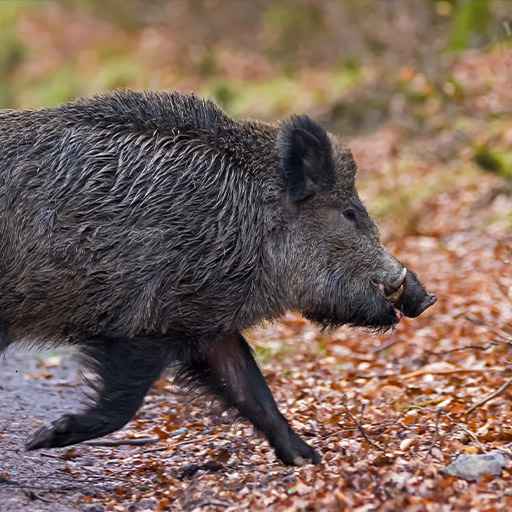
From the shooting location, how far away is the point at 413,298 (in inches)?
244

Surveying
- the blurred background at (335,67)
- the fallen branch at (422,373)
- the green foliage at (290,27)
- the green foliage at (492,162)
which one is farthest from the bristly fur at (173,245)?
the green foliage at (290,27)

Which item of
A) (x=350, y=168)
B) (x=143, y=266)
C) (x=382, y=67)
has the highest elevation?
(x=382, y=67)

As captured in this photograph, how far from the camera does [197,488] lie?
5.58 metres

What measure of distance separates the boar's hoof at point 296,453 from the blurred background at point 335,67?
495cm

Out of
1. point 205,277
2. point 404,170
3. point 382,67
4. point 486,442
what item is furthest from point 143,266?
point 382,67

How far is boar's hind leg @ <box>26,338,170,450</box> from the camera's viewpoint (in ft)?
18.2

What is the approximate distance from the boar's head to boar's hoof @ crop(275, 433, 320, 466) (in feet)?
2.57

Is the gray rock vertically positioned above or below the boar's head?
below

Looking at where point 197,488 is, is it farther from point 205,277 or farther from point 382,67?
point 382,67

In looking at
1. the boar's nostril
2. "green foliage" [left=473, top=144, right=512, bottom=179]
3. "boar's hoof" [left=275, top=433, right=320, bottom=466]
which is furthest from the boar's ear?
"green foliage" [left=473, top=144, right=512, bottom=179]

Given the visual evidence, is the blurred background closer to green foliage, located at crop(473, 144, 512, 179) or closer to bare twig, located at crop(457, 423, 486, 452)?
green foliage, located at crop(473, 144, 512, 179)

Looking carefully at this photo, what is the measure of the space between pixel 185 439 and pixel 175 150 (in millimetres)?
1983

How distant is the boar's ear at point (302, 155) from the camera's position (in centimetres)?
612

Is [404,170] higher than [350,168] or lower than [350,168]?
higher
